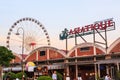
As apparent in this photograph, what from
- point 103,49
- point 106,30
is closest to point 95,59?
point 103,49

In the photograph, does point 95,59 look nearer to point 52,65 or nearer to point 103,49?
point 103,49

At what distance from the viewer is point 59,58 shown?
5653 cm

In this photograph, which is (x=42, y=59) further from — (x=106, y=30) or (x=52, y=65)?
(x=106, y=30)

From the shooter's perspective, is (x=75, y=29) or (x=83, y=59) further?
(x=75, y=29)

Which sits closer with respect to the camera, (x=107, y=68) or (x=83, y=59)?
(x=107, y=68)

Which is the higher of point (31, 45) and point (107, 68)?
point (31, 45)

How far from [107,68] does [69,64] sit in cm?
874

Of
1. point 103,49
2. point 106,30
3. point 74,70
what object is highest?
point 106,30

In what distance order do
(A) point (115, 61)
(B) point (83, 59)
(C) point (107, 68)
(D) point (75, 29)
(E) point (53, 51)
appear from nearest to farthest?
(A) point (115, 61), (C) point (107, 68), (B) point (83, 59), (D) point (75, 29), (E) point (53, 51)

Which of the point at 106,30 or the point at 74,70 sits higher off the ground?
the point at 106,30

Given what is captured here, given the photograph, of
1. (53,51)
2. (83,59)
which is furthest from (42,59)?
(83,59)

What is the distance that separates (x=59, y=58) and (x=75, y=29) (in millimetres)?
6958

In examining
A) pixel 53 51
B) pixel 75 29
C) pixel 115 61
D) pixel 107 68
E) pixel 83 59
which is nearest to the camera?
pixel 115 61

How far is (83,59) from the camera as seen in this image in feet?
167
